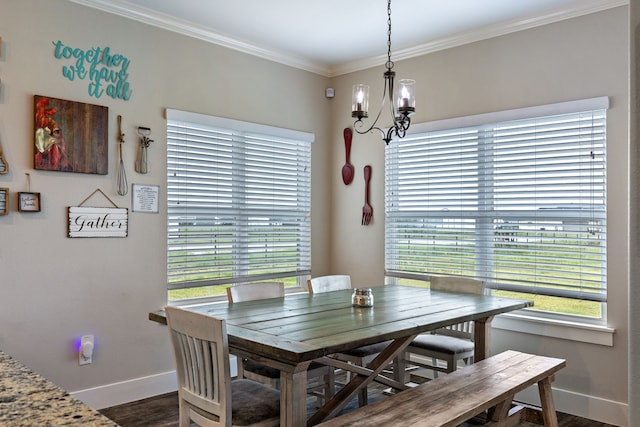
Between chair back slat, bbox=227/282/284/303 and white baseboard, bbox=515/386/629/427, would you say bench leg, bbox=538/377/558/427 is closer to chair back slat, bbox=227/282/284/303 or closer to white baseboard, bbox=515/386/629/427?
white baseboard, bbox=515/386/629/427

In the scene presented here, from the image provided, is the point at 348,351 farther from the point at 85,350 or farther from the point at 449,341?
the point at 85,350

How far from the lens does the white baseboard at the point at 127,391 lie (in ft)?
11.1

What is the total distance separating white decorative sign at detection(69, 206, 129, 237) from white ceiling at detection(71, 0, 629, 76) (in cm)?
133

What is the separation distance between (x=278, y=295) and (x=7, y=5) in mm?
2366

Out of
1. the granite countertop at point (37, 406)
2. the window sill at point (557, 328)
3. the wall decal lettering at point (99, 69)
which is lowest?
the window sill at point (557, 328)

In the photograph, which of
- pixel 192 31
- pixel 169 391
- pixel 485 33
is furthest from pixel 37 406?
pixel 485 33

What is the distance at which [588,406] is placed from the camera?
11.1ft

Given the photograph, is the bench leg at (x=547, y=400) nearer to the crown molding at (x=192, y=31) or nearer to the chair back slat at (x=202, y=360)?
the chair back slat at (x=202, y=360)

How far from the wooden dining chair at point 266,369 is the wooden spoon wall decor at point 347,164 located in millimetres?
1663

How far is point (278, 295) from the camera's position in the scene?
3.39 m

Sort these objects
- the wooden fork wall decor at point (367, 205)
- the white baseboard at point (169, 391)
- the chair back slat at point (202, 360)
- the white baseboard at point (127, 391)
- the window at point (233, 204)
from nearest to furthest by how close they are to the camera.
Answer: the chair back slat at point (202, 360), the white baseboard at point (169, 391), the white baseboard at point (127, 391), the window at point (233, 204), the wooden fork wall decor at point (367, 205)

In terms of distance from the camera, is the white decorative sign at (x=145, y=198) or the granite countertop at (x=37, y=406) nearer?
the granite countertop at (x=37, y=406)

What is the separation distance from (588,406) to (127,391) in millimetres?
3049

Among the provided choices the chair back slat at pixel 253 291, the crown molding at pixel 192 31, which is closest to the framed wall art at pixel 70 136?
the crown molding at pixel 192 31
